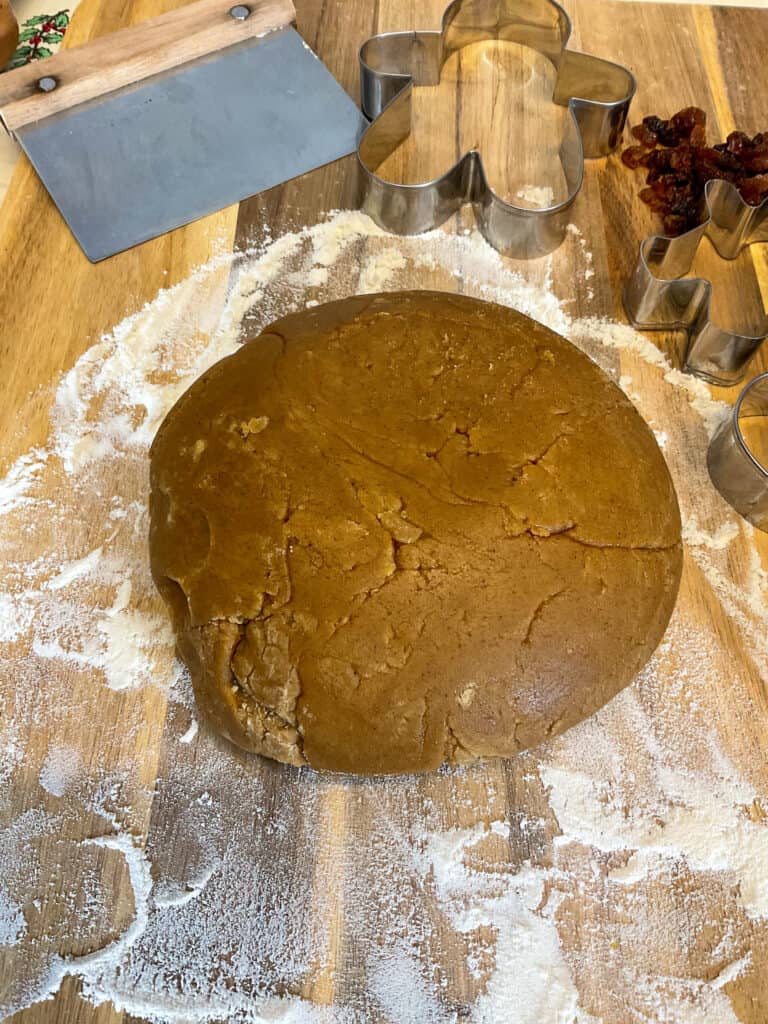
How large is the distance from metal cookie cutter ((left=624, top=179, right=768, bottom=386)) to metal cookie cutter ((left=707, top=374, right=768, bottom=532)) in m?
0.10

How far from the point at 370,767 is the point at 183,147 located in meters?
1.65

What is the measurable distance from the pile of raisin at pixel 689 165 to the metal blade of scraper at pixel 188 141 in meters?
0.80

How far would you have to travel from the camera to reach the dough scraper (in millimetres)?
2025

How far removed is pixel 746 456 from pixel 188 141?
159 centimetres

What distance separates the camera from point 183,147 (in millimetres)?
2086

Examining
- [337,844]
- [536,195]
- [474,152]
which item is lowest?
[337,844]

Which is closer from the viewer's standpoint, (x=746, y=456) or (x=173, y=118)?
(x=746, y=456)

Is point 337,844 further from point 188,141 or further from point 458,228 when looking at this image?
point 188,141

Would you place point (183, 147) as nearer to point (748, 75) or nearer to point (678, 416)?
point (678, 416)

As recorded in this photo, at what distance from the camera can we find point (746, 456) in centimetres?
165

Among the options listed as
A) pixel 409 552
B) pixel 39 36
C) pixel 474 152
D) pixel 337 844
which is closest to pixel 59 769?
pixel 337 844

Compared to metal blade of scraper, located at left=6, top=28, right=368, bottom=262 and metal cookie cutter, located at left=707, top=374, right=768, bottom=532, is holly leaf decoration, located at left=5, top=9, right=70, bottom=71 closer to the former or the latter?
metal blade of scraper, located at left=6, top=28, right=368, bottom=262

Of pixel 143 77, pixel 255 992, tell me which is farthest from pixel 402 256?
pixel 255 992

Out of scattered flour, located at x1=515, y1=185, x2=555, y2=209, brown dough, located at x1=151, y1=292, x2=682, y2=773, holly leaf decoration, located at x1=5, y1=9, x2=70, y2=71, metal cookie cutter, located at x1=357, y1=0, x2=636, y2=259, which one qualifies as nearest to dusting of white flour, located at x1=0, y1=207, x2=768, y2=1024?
brown dough, located at x1=151, y1=292, x2=682, y2=773
